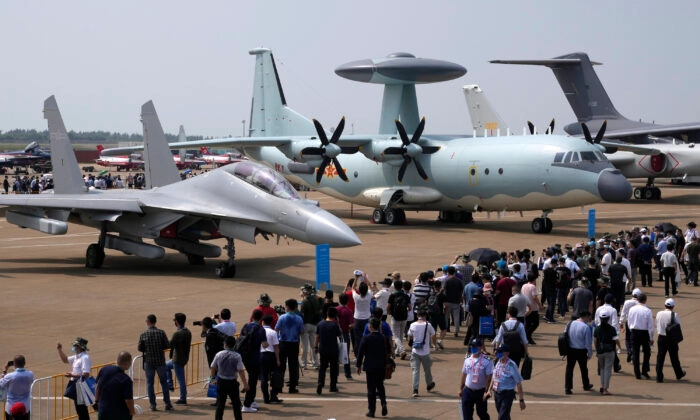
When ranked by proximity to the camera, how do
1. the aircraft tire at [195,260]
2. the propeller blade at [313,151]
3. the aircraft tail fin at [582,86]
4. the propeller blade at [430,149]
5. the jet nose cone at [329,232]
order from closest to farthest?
the jet nose cone at [329,232]
the aircraft tire at [195,260]
the propeller blade at [313,151]
the propeller blade at [430,149]
the aircraft tail fin at [582,86]

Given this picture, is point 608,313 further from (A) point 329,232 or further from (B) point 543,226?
(B) point 543,226

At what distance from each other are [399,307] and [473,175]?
70.1 feet

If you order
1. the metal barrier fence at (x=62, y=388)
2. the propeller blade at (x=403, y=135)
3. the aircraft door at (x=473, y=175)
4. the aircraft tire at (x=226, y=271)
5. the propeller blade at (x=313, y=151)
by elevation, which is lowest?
the metal barrier fence at (x=62, y=388)

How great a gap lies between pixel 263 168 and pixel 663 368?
12898 mm

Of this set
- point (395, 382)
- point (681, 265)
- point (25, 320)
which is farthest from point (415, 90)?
point (395, 382)

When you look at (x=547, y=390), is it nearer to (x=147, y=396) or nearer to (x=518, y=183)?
(x=147, y=396)

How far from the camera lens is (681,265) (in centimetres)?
2598

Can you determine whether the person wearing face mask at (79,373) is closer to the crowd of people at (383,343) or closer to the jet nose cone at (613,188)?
the crowd of people at (383,343)

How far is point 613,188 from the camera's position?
3186 centimetres

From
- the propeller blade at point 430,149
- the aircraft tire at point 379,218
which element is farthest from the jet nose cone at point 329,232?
the aircraft tire at point 379,218

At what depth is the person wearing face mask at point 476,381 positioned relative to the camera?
10641mm

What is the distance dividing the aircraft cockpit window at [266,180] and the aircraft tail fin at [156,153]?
167 inches

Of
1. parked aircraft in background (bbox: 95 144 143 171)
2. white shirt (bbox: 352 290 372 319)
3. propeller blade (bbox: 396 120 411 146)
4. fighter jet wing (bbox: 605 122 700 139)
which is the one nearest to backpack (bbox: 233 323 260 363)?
white shirt (bbox: 352 290 372 319)

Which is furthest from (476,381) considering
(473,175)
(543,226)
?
(473,175)
